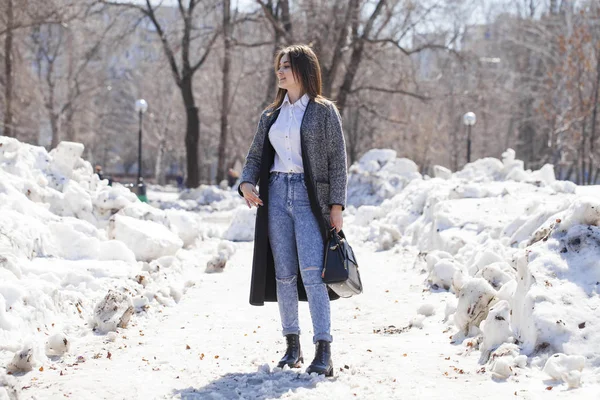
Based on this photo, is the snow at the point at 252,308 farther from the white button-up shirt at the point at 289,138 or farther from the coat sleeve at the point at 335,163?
the white button-up shirt at the point at 289,138

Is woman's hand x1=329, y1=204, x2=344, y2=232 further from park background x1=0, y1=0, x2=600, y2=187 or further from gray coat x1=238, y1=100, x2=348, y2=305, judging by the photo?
park background x1=0, y1=0, x2=600, y2=187

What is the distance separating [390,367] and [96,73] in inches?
1557

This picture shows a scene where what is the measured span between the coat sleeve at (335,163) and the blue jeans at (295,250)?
144mm

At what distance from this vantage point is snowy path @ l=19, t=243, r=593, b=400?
3.53 meters

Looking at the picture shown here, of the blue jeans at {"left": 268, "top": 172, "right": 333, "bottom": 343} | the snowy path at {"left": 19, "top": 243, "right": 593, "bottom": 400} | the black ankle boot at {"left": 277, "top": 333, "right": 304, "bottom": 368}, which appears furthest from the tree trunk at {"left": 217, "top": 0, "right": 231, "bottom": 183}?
the black ankle boot at {"left": 277, "top": 333, "right": 304, "bottom": 368}

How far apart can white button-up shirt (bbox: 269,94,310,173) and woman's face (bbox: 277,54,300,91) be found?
9cm

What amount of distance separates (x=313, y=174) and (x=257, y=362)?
1.12 meters

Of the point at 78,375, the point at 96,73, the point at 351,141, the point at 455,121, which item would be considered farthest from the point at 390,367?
the point at 96,73

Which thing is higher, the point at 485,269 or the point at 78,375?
the point at 485,269

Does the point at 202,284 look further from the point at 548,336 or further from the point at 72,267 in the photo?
the point at 548,336

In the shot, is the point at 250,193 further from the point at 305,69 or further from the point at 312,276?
the point at 305,69

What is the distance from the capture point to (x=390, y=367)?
13.3 ft

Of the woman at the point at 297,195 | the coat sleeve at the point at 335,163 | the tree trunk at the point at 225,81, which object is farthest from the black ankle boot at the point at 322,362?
the tree trunk at the point at 225,81

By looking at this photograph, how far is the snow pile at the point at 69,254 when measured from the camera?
4.53 meters
